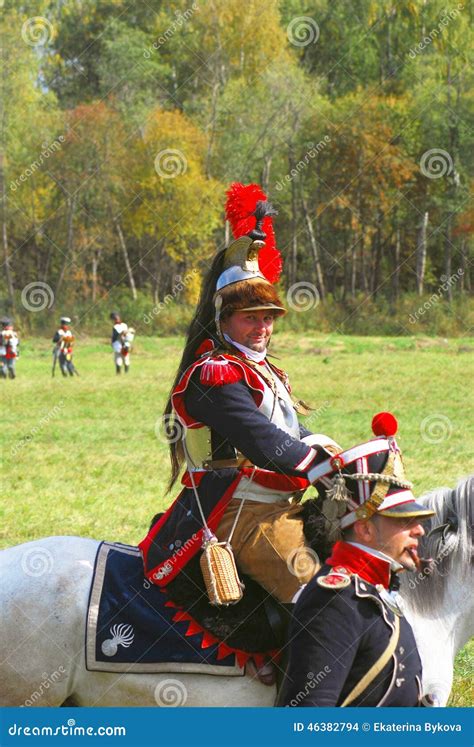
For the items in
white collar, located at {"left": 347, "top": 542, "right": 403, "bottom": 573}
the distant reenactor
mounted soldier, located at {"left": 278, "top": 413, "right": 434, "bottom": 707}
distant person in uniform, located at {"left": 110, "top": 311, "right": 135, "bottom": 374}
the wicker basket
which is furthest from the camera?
distant person in uniform, located at {"left": 110, "top": 311, "right": 135, "bottom": 374}

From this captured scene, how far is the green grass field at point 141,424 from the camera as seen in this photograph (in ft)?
33.1

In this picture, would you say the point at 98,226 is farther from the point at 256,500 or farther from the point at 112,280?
the point at 256,500

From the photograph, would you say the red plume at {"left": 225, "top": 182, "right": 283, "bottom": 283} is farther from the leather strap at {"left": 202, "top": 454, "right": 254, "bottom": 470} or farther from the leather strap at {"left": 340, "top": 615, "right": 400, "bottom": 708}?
the leather strap at {"left": 340, "top": 615, "right": 400, "bottom": 708}

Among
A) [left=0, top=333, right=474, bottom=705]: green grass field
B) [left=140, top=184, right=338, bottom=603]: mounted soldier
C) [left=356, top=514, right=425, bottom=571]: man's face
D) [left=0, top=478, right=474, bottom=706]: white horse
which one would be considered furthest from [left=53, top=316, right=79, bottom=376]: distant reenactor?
[left=356, top=514, right=425, bottom=571]: man's face

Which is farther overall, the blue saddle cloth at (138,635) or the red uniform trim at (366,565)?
the blue saddle cloth at (138,635)

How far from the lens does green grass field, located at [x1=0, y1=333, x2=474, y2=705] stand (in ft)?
33.1

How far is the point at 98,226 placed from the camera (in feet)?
155

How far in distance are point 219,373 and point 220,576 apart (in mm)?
770

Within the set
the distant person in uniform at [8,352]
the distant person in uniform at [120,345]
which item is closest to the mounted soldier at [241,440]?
the distant person in uniform at [120,345]

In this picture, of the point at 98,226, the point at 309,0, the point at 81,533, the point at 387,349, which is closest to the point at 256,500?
the point at 81,533

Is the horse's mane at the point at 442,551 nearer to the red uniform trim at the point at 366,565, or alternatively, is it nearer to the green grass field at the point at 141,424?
the red uniform trim at the point at 366,565

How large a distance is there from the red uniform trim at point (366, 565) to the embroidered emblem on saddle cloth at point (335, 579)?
35 millimetres

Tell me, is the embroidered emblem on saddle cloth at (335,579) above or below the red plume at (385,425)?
below

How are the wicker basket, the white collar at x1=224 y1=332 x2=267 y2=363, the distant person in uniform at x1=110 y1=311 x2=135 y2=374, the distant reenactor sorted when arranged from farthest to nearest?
the distant person in uniform at x1=110 y1=311 x2=135 y2=374
the distant reenactor
the white collar at x1=224 y1=332 x2=267 y2=363
the wicker basket
